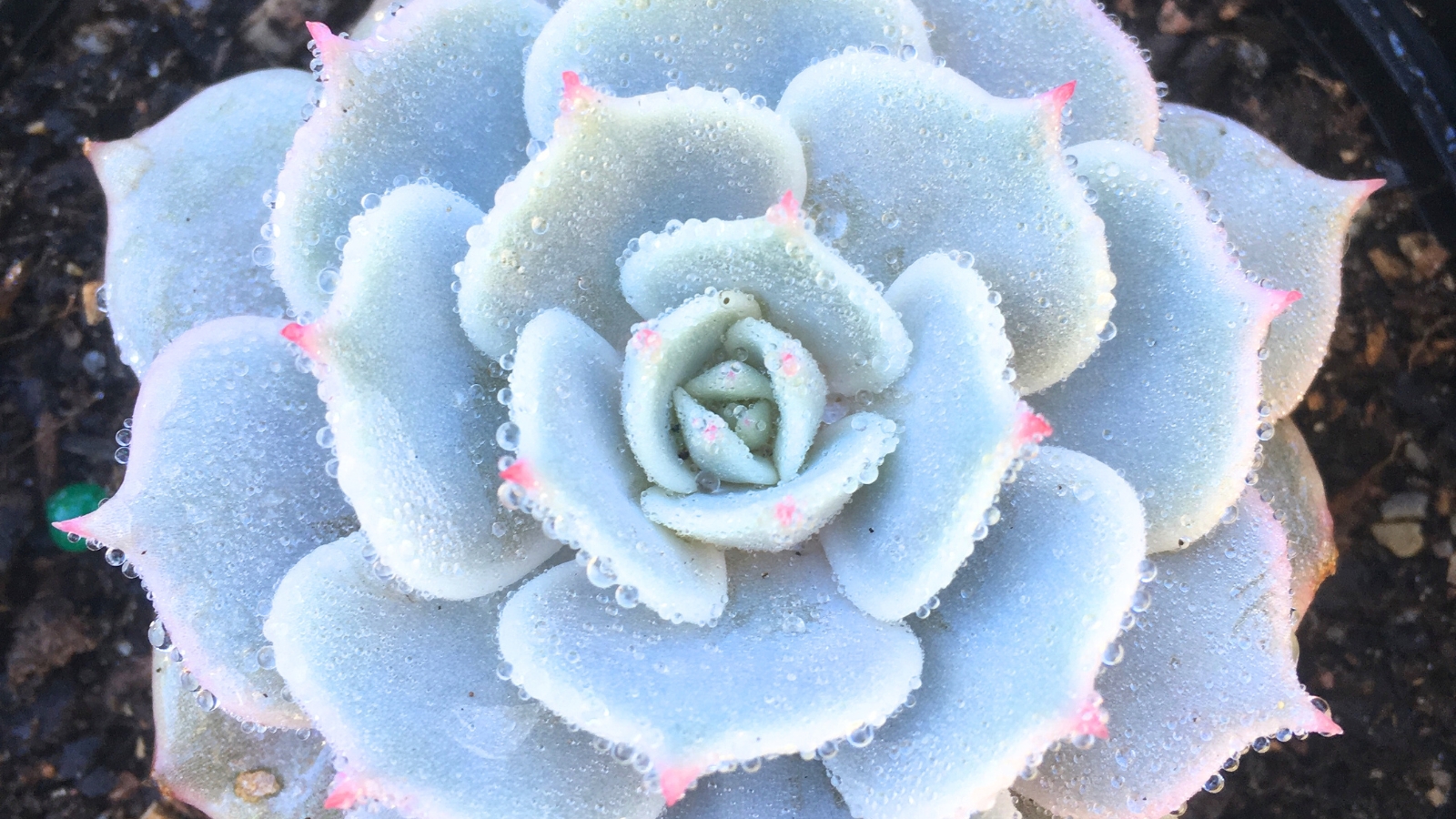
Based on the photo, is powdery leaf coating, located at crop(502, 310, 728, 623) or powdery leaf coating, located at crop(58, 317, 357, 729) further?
powdery leaf coating, located at crop(58, 317, 357, 729)

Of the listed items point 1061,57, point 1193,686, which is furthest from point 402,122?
point 1193,686

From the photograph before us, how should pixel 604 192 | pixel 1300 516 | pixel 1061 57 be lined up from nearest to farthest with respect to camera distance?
1. pixel 604 192
2. pixel 1061 57
3. pixel 1300 516

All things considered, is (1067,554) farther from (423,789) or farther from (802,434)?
(423,789)

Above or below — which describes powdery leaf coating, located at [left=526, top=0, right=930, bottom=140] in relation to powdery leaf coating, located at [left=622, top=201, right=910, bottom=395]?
above

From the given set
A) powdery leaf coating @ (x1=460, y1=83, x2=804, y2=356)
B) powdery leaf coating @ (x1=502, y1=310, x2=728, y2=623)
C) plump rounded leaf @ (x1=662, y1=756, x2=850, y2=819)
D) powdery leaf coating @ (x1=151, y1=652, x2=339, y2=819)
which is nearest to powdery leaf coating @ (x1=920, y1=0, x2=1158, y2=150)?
powdery leaf coating @ (x1=460, y1=83, x2=804, y2=356)

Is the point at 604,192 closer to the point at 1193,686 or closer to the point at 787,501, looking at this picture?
the point at 787,501

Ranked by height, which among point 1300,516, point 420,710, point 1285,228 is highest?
point 1285,228

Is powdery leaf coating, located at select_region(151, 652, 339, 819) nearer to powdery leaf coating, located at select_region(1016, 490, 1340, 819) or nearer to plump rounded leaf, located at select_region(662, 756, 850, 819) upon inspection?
plump rounded leaf, located at select_region(662, 756, 850, 819)
